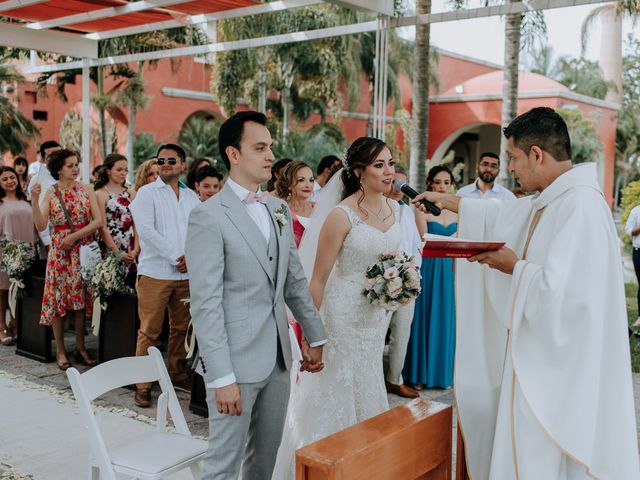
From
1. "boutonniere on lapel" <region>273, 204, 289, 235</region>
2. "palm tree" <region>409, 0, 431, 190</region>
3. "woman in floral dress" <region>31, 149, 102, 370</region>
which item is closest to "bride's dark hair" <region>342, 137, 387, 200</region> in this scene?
"boutonniere on lapel" <region>273, 204, 289, 235</region>

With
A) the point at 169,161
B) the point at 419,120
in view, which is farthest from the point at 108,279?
the point at 419,120

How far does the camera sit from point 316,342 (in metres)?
3.60

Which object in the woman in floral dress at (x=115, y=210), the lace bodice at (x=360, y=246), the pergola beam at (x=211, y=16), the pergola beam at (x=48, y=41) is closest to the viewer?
the lace bodice at (x=360, y=246)

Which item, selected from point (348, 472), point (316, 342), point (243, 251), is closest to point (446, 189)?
point (316, 342)

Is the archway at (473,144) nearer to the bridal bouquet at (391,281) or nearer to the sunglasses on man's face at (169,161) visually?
the sunglasses on man's face at (169,161)

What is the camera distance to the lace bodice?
Result: 167 inches

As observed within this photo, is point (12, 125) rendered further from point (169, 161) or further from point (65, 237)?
point (169, 161)

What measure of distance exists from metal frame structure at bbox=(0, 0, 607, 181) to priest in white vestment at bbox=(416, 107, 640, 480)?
380cm

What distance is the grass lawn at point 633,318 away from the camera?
7954mm

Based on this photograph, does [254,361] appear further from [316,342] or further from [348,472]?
[348,472]

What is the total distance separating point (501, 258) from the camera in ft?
9.57

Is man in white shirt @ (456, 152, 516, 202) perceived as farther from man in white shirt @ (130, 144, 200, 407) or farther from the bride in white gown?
the bride in white gown

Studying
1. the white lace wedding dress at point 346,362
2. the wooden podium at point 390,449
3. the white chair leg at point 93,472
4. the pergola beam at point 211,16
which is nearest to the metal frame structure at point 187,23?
the pergola beam at point 211,16

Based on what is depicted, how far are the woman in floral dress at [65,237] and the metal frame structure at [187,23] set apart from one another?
235cm
